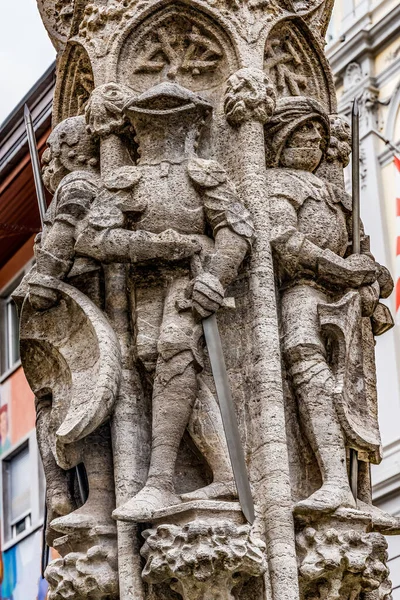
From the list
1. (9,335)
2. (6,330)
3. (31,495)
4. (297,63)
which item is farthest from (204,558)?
(6,330)

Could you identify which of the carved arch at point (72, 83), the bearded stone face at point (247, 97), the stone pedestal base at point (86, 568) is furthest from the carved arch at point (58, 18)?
the stone pedestal base at point (86, 568)

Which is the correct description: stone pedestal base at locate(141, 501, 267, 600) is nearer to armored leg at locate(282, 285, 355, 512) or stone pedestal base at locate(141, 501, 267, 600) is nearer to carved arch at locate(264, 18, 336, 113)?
armored leg at locate(282, 285, 355, 512)

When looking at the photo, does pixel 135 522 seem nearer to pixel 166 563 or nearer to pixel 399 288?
pixel 166 563

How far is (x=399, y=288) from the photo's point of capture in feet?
56.7

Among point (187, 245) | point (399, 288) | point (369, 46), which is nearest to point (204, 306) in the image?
point (187, 245)

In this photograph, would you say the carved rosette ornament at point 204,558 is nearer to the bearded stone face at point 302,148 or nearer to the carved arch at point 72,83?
the bearded stone face at point 302,148

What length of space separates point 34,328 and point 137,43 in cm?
148

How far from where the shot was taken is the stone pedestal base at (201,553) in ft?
19.1

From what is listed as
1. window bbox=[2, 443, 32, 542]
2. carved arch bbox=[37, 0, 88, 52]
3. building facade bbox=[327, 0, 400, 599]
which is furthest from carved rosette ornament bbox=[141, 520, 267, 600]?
window bbox=[2, 443, 32, 542]

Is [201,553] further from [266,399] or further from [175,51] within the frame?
[175,51]

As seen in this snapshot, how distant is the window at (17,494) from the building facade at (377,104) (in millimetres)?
4797

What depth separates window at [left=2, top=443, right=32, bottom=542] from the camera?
19.3m

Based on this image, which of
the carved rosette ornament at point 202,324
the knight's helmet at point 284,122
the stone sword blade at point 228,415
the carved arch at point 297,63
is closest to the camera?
the stone sword blade at point 228,415

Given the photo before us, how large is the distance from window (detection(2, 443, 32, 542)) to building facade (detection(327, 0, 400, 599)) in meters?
4.80
